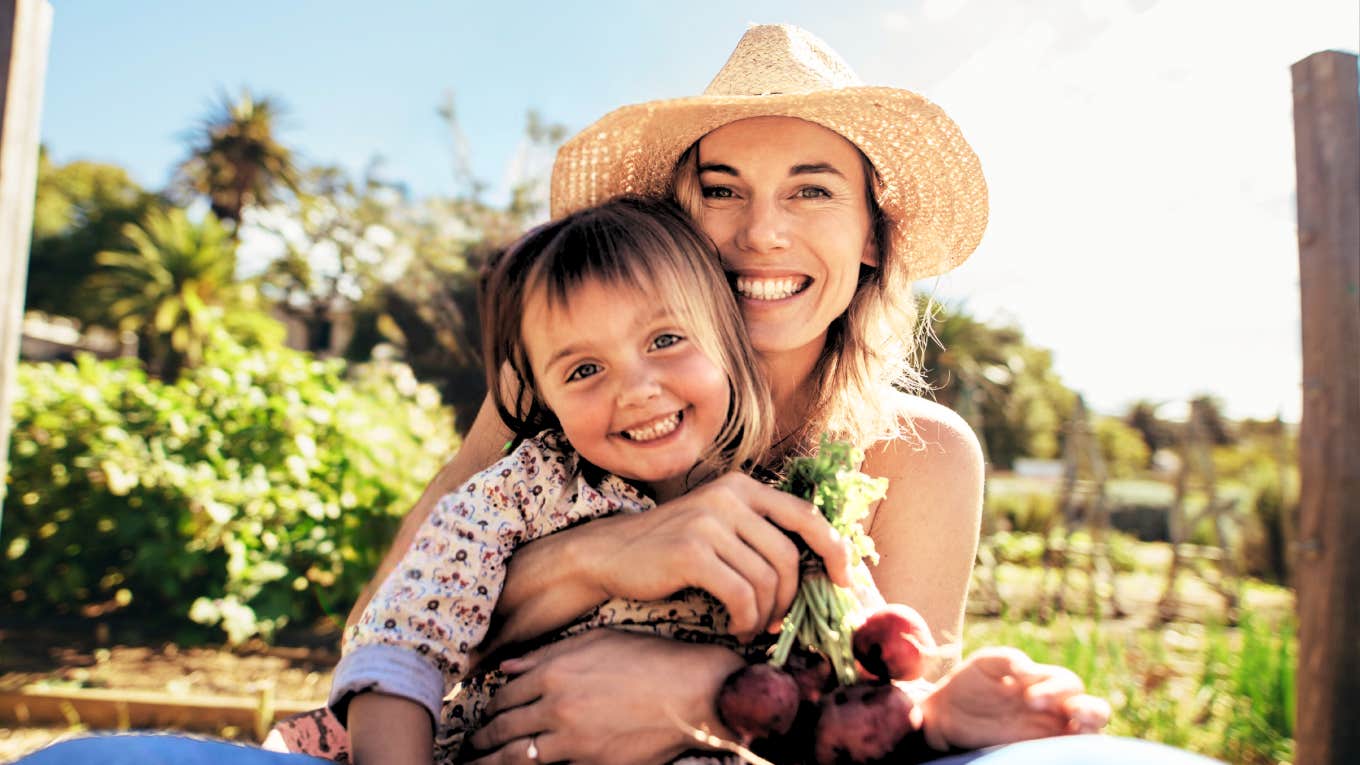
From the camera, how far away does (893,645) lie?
140cm

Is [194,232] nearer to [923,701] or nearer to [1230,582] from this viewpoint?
[1230,582]

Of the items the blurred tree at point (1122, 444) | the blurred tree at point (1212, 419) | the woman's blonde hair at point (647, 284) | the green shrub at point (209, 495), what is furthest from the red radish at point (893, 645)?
the blurred tree at point (1122, 444)

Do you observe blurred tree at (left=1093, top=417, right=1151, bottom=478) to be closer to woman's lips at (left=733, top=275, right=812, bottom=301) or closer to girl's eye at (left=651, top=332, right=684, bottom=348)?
woman's lips at (left=733, top=275, right=812, bottom=301)

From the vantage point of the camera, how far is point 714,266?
78.1 inches

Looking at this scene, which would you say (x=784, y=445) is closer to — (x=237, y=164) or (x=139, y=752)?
(x=139, y=752)

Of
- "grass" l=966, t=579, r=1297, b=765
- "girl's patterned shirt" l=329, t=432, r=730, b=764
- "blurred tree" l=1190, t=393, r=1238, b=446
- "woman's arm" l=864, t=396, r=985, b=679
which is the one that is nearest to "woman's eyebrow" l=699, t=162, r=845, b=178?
"woman's arm" l=864, t=396, r=985, b=679

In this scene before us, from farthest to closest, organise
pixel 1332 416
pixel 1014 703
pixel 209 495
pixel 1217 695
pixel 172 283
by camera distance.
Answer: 1. pixel 172 283
2. pixel 209 495
3. pixel 1217 695
4. pixel 1332 416
5. pixel 1014 703

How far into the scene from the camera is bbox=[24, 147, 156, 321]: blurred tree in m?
28.8

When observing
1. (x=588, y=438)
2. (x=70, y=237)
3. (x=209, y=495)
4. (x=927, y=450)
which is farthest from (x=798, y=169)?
(x=70, y=237)

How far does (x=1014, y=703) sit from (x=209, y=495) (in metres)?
4.80

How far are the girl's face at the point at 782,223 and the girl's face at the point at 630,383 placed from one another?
1.17 feet

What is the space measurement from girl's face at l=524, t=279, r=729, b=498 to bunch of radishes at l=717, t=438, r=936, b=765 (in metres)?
0.32

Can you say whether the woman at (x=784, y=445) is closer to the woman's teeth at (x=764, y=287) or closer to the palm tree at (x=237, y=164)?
the woman's teeth at (x=764, y=287)

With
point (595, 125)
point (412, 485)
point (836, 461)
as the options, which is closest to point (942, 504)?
point (836, 461)
